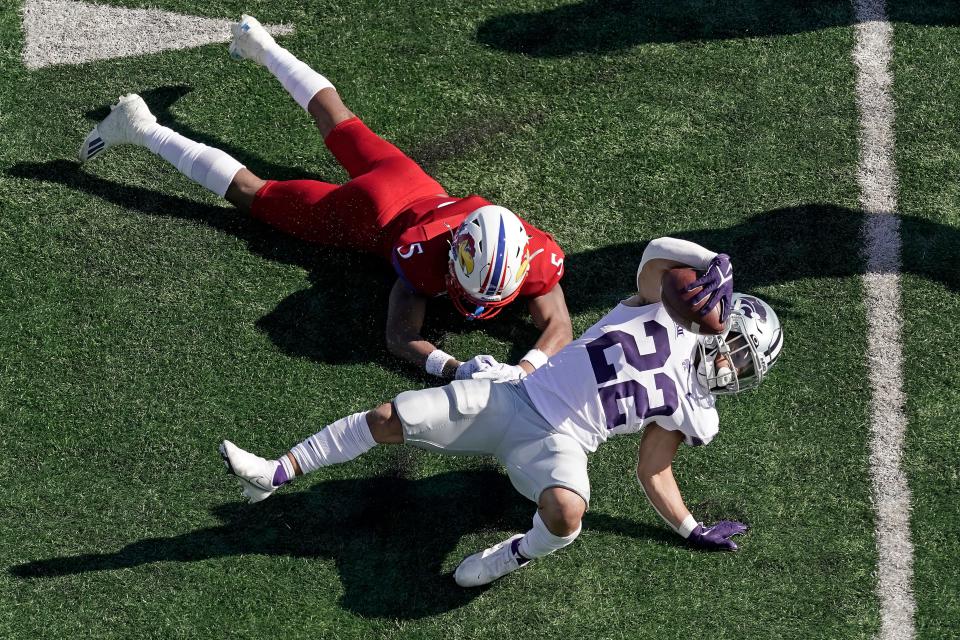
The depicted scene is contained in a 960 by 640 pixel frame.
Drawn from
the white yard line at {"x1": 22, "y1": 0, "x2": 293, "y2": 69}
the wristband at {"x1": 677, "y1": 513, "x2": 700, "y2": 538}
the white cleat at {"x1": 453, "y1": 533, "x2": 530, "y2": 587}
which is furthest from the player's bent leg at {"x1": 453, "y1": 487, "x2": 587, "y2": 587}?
the white yard line at {"x1": 22, "y1": 0, "x2": 293, "y2": 69}

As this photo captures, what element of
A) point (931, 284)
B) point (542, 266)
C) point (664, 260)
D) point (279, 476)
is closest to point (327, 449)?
point (279, 476)

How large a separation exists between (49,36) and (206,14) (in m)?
0.90

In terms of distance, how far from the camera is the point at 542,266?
5562 millimetres

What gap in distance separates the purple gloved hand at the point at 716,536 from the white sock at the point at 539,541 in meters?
0.74

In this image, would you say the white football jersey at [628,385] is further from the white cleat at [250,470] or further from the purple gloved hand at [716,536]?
the white cleat at [250,470]

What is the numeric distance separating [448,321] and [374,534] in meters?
1.23

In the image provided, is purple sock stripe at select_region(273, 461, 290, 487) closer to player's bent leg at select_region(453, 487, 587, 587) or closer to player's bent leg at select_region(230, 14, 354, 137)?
player's bent leg at select_region(453, 487, 587, 587)

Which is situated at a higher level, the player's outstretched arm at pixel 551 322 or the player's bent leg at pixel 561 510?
the player's outstretched arm at pixel 551 322

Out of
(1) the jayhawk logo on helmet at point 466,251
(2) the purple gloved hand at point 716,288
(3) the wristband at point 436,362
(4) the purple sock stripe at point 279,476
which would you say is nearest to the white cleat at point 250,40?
(1) the jayhawk logo on helmet at point 466,251

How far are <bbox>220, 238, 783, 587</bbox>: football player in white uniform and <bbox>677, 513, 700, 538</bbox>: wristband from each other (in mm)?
454

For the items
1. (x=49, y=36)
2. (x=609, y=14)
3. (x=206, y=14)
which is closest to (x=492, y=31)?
(x=609, y=14)

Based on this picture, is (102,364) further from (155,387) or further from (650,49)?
(650,49)

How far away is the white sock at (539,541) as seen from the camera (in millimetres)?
4781

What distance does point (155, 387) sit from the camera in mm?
5508
